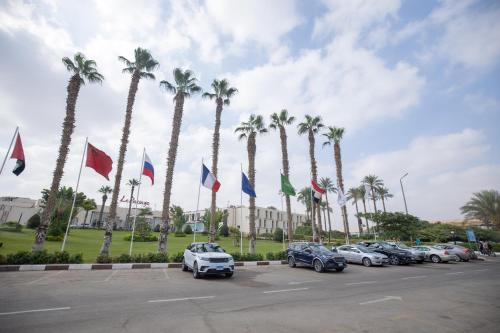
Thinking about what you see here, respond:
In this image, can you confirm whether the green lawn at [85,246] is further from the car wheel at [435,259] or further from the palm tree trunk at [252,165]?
the car wheel at [435,259]

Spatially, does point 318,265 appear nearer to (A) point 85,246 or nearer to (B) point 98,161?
(B) point 98,161

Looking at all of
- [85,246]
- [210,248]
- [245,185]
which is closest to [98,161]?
[210,248]

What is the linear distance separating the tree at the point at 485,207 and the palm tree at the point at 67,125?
178 feet

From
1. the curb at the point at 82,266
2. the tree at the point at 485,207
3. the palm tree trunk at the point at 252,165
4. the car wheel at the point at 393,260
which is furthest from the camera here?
the tree at the point at 485,207

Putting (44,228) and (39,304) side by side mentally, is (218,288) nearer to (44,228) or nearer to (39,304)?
(39,304)

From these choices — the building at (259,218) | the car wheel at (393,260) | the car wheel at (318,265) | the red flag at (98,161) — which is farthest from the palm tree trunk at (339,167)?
the building at (259,218)

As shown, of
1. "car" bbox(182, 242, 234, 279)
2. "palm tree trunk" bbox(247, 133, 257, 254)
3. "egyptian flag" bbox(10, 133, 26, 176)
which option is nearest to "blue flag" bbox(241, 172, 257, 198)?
"palm tree trunk" bbox(247, 133, 257, 254)

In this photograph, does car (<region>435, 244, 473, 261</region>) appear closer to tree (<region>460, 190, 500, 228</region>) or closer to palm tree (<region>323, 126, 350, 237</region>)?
palm tree (<region>323, 126, 350, 237</region>)

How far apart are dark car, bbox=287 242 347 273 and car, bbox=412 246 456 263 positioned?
1360 cm

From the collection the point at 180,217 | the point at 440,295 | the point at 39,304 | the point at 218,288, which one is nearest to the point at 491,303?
the point at 440,295

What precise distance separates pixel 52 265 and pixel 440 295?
732 inches

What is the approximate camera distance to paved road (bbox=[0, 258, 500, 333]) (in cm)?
571

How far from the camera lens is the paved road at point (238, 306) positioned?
5.71 meters

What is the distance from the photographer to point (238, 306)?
7387mm
